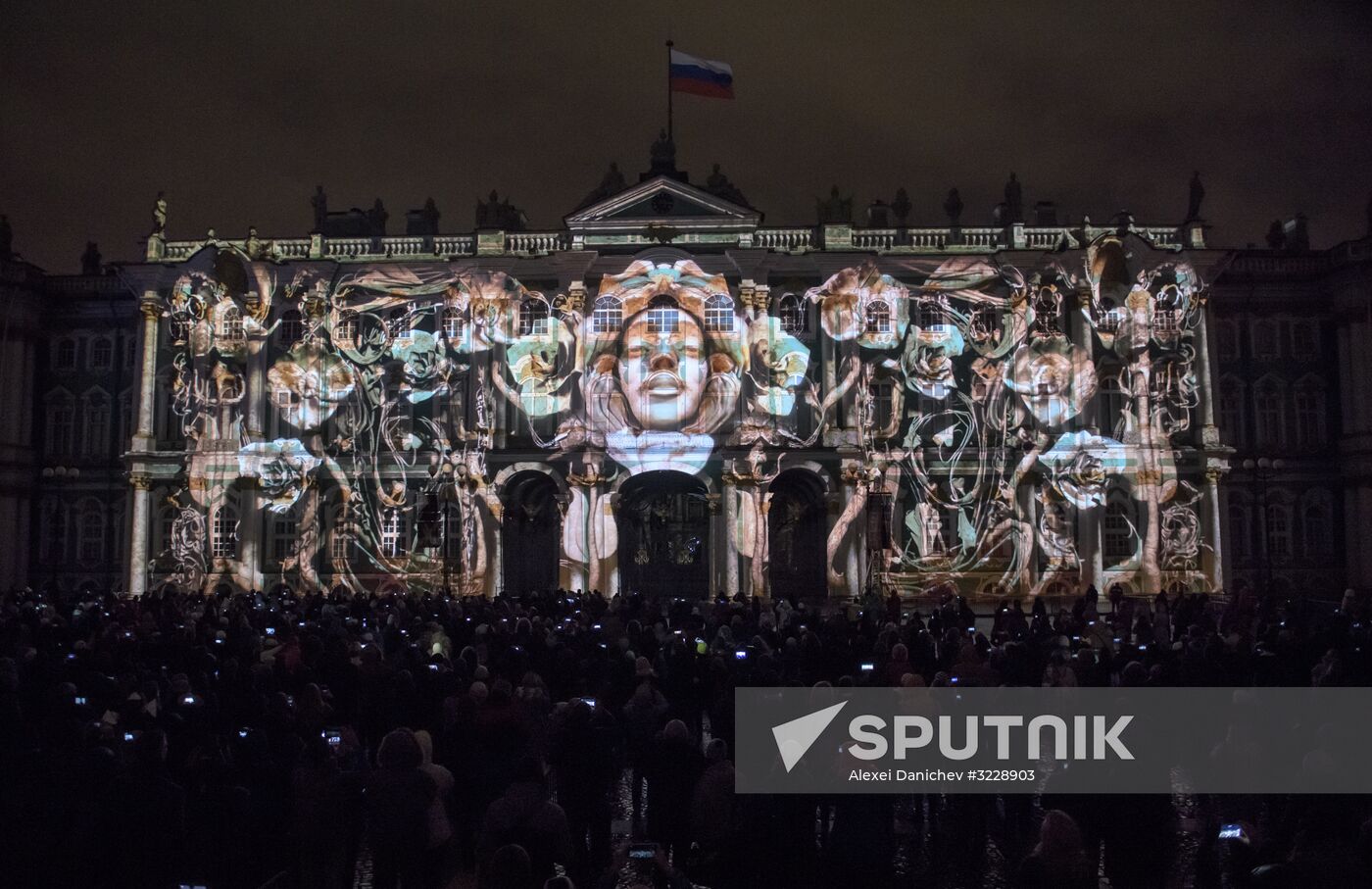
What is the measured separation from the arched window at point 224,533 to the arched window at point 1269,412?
40382mm

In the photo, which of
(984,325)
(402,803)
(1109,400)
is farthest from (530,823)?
(1109,400)

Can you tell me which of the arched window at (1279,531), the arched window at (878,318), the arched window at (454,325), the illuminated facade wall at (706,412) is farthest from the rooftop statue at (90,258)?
the arched window at (1279,531)

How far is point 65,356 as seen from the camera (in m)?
53.2

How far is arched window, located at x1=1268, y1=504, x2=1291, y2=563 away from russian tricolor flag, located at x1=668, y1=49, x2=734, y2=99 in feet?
89.3

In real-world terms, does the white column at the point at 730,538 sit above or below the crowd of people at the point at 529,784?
above

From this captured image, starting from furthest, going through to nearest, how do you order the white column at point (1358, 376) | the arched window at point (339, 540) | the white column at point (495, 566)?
the white column at point (1358, 376)
the arched window at point (339, 540)
the white column at point (495, 566)

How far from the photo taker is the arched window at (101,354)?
52.9 meters

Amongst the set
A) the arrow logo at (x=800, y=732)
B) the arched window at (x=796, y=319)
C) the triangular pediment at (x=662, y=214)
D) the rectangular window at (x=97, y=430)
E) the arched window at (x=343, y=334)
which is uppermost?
the triangular pediment at (x=662, y=214)

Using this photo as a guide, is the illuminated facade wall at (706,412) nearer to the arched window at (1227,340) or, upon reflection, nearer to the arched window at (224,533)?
the arched window at (224,533)

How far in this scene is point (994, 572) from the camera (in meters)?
43.8

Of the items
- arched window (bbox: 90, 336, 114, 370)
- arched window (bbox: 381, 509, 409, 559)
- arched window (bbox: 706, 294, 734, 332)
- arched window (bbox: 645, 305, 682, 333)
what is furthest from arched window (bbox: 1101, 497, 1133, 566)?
arched window (bbox: 90, 336, 114, 370)

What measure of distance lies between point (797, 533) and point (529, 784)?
38.0m

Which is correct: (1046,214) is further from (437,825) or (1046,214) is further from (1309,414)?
(437,825)

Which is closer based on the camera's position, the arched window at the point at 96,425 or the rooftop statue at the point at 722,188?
the rooftop statue at the point at 722,188
